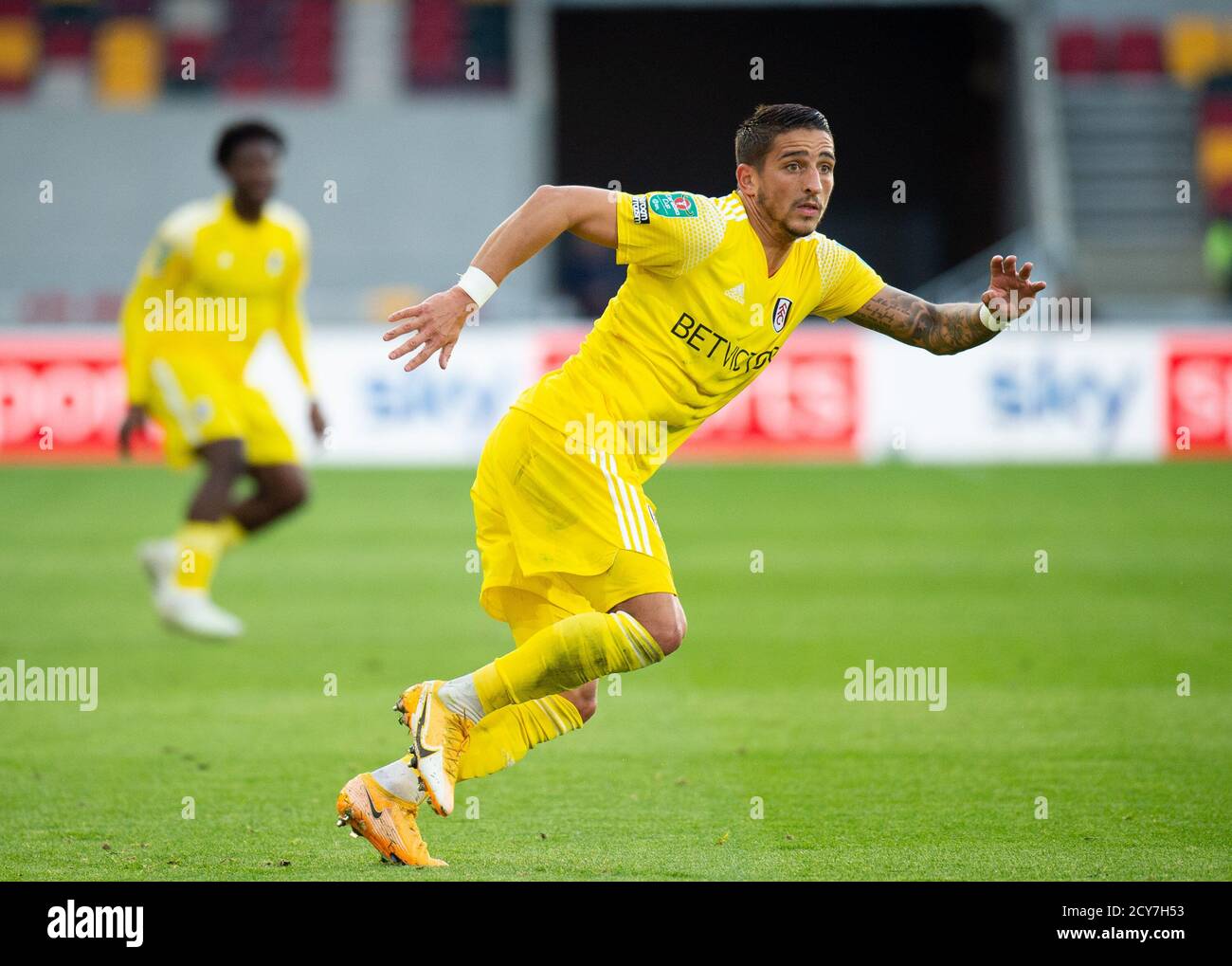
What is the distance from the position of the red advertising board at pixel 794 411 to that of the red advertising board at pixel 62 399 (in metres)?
4.51

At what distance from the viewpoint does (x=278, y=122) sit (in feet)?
87.9

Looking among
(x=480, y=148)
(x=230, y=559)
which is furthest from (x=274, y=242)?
(x=480, y=148)

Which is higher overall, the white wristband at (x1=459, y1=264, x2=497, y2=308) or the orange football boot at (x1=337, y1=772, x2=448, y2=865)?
the white wristband at (x1=459, y1=264, x2=497, y2=308)

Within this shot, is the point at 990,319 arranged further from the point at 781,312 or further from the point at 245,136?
the point at 245,136

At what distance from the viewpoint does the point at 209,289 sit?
9688 mm

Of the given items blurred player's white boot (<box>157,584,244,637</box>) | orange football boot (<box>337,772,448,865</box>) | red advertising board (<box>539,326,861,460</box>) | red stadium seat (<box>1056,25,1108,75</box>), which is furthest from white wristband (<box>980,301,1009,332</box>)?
red stadium seat (<box>1056,25,1108,75</box>)

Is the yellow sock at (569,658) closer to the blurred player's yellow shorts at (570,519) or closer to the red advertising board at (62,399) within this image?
the blurred player's yellow shorts at (570,519)

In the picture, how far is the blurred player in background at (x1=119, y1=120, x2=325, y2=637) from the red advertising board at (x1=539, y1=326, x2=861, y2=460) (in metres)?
8.44

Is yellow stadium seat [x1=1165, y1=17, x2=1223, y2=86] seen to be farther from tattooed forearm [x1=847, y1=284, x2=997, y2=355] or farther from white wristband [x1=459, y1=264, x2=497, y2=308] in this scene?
white wristband [x1=459, y1=264, x2=497, y2=308]

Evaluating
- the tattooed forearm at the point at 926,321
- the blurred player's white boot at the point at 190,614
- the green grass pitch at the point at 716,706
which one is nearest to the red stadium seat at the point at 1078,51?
the green grass pitch at the point at 716,706

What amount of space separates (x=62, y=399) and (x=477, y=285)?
14254 mm

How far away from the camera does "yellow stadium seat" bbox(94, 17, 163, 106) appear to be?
27.2m

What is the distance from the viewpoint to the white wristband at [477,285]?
484cm

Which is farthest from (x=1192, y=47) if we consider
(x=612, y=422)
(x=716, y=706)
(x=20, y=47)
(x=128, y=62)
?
(x=612, y=422)
